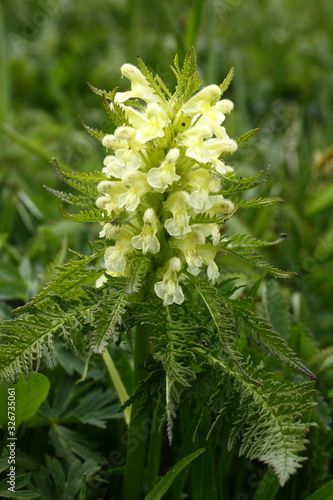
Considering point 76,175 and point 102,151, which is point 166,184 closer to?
point 76,175

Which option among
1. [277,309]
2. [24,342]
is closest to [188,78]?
[24,342]

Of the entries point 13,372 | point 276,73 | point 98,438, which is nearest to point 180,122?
point 13,372

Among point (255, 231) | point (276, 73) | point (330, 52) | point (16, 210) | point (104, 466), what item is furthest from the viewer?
point (330, 52)

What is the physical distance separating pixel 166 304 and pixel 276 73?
2.73 m

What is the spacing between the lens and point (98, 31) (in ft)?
11.9

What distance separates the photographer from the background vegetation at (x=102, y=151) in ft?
4.00

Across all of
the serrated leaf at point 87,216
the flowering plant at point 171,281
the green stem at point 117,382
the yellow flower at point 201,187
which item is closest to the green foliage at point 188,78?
the flowering plant at point 171,281

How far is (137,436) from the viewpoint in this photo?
1022 millimetres

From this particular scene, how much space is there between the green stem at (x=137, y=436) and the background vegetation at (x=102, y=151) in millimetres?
69

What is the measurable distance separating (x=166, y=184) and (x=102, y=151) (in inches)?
53.6

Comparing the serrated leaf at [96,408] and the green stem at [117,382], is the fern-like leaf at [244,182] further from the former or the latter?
the serrated leaf at [96,408]

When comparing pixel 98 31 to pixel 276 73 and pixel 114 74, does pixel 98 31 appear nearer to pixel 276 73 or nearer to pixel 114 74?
pixel 114 74

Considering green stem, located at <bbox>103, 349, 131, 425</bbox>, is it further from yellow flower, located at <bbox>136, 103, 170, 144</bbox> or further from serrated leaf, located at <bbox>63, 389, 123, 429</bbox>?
yellow flower, located at <bbox>136, 103, 170, 144</bbox>

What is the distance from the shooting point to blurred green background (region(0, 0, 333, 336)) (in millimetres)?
1839
